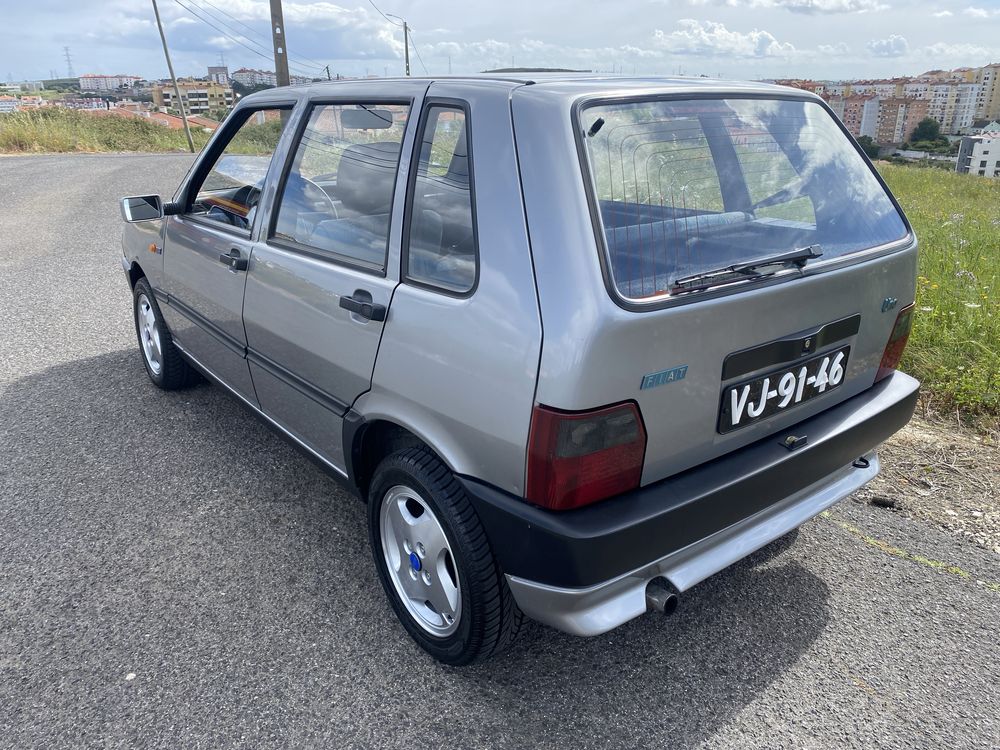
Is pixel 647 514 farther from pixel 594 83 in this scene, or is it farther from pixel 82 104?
pixel 82 104

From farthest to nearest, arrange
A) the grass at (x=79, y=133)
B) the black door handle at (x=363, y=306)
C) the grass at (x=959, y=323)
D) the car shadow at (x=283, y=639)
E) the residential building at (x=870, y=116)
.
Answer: the residential building at (x=870, y=116), the grass at (x=79, y=133), the grass at (x=959, y=323), the black door handle at (x=363, y=306), the car shadow at (x=283, y=639)

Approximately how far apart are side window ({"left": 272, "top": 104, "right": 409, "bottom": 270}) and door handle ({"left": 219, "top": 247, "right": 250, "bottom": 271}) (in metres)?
0.23

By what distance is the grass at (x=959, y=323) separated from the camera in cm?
409

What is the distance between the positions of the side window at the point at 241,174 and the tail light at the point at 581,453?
1934 millimetres

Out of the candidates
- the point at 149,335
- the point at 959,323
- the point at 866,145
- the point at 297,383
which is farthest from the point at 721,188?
the point at 866,145

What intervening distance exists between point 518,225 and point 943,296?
4356 mm

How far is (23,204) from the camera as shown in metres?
12.0

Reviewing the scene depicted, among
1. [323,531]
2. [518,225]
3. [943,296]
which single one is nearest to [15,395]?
[323,531]

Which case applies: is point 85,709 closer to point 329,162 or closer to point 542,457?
point 542,457

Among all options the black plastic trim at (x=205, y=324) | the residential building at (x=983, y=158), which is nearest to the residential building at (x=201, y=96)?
the residential building at (x=983, y=158)

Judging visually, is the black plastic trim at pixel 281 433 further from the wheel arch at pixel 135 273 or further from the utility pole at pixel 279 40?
the utility pole at pixel 279 40

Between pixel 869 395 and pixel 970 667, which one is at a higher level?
pixel 869 395

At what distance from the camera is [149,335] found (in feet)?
15.5

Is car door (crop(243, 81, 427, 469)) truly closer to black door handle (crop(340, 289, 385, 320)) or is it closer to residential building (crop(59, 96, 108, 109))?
black door handle (crop(340, 289, 385, 320))
